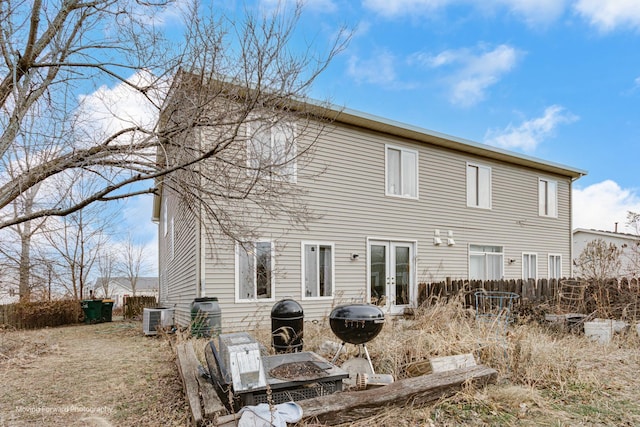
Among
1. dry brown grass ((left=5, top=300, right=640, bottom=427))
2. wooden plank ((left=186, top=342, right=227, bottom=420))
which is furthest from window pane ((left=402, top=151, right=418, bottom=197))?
wooden plank ((left=186, top=342, right=227, bottom=420))

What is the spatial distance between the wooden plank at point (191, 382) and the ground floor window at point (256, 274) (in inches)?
102

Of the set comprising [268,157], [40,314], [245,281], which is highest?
[268,157]

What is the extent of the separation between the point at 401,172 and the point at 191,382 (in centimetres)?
806

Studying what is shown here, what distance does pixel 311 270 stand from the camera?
8992 millimetres

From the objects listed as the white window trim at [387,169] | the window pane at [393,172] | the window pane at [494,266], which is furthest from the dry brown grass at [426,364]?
the window pane at [494,266]

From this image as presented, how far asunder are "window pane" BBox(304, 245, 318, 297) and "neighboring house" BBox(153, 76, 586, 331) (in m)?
0.02

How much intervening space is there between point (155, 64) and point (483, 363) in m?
5.52

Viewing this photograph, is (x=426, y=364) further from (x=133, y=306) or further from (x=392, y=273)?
(x=133, y=306)

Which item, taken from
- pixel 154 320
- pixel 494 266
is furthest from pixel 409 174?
pixel 154 320

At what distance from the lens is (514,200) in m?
13.1

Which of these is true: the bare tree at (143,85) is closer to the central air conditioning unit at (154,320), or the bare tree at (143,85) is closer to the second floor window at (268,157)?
the second floor window at (268,157)

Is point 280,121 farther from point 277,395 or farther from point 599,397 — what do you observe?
point 599,397

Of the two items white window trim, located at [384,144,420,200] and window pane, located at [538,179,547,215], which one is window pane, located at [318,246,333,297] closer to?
white window trim, located at [384,144,420,200]

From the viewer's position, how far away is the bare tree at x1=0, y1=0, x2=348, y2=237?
4914 mm
